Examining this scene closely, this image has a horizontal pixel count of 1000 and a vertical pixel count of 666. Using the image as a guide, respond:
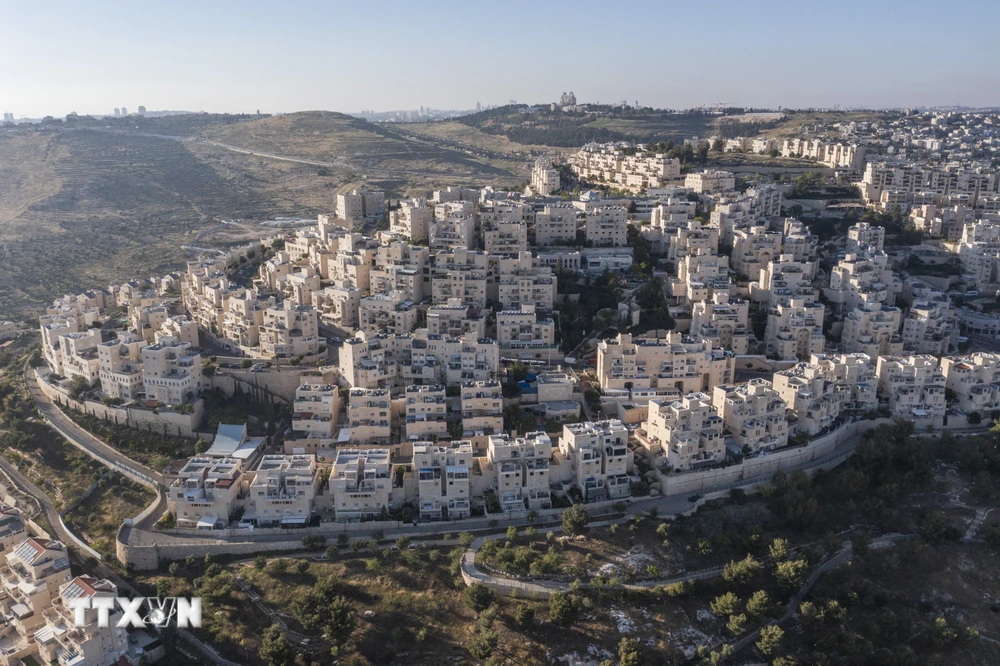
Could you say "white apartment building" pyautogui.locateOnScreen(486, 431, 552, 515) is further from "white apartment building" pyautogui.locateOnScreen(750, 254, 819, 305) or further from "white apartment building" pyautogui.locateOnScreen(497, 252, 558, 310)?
"white apartment building" pyautogui.locateOnScreen(750, 254, 819, 305)

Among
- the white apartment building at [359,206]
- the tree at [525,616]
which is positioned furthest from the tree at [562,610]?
the white apartment building at [359,206]

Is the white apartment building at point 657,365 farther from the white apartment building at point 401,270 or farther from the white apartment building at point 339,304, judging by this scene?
the white apartment building at point 339,304

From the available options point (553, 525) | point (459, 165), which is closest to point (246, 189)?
point (459, 165)

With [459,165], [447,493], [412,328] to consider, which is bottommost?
[447,493]

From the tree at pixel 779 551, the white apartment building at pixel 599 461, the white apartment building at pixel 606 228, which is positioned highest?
the white apartment building at pixel 606 228

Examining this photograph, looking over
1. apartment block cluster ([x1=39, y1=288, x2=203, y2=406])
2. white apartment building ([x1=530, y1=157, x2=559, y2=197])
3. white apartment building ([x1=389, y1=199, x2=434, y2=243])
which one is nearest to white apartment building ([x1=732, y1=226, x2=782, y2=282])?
white apartment building ([x1=530, y1=157, x2=559, y2=197])

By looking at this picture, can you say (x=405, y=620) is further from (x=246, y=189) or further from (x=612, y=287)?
(x=246, y=189)
